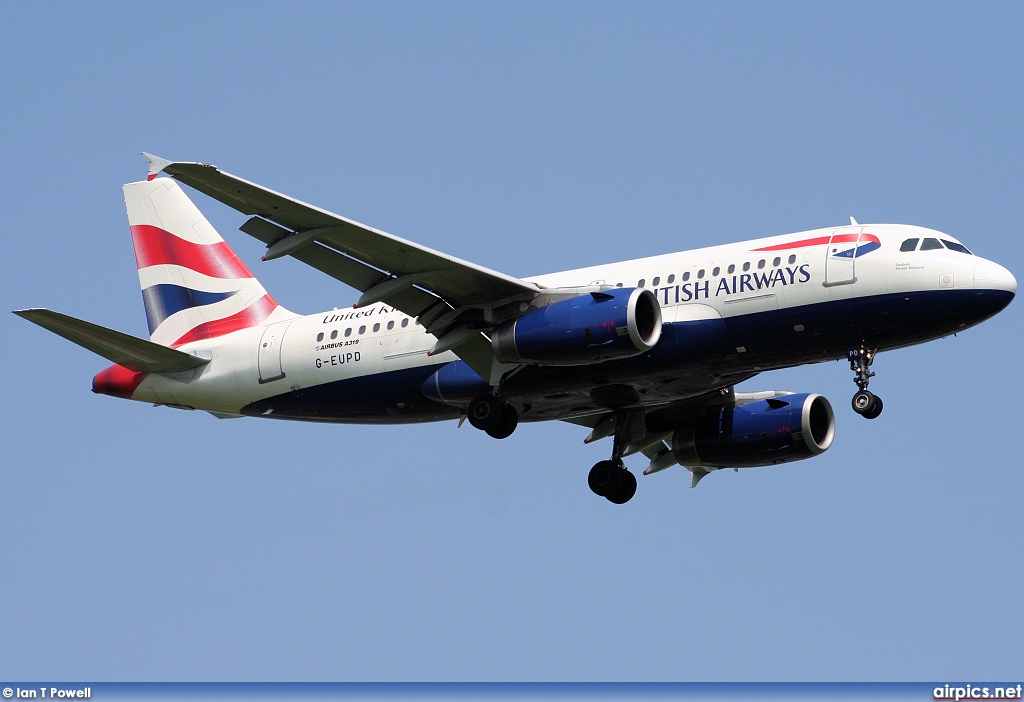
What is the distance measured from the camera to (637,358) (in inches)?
1244

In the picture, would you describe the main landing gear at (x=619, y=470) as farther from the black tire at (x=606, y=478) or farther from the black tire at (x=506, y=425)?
the black tire at (x=506, y=425)

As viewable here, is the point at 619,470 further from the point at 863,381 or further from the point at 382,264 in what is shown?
the point at 382,264

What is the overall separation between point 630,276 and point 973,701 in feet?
36.8

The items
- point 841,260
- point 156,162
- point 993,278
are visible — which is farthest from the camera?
point 841,260

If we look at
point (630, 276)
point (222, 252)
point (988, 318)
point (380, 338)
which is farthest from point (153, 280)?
point (988, 318)

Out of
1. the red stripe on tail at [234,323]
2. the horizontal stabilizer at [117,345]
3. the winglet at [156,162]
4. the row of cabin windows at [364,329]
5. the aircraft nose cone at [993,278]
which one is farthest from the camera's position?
the red stripe on tail at [234,323]

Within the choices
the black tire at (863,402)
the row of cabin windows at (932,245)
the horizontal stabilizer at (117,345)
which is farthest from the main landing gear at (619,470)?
the horizontal stabilizer at (117,345)

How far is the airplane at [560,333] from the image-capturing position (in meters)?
30.1

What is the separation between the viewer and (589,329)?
30281mm

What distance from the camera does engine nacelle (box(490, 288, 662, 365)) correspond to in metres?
30.0

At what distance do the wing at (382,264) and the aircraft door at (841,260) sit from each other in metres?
6.19

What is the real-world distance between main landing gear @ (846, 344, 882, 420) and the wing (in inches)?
270

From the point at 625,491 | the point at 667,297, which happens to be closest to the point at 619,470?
the point at 625,491

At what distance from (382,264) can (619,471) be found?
31.2 feet
